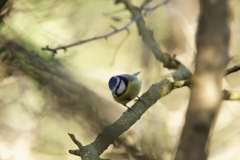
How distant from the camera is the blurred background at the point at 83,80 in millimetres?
1379

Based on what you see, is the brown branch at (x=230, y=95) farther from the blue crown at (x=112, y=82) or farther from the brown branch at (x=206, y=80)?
the blue crown at (x=112, y=82)

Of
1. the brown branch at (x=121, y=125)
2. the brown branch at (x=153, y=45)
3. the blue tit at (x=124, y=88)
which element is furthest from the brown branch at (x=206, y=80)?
the brown branch at (x=153, y=45)

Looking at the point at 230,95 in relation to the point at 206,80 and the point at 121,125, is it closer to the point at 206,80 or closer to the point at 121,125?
the point at 206,80

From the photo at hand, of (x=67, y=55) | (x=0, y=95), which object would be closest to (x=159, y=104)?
(x=67, y=55)

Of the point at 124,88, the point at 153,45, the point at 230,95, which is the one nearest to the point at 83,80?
the point at 153,45

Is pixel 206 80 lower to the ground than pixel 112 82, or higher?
lower

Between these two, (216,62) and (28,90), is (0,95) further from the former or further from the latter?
(216,62)

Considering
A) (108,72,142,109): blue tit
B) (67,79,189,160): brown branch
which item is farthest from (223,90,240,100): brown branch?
(108,72,142,109): blue tit

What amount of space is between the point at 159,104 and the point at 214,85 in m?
0.89

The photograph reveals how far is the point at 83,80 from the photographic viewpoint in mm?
1704

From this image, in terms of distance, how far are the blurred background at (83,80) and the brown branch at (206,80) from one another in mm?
313

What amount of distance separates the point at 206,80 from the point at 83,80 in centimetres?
88

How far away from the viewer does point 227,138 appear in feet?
5.71

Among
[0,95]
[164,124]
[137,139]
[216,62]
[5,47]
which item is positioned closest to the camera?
[216,62]
